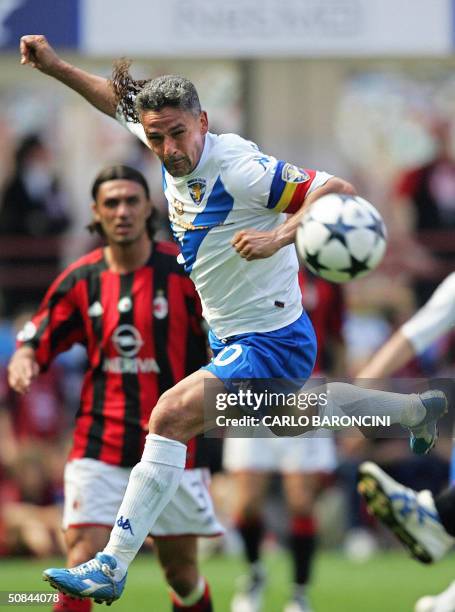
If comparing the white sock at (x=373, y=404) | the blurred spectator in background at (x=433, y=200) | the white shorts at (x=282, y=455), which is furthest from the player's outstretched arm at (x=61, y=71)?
the blurred spectator in background at (x=433, y=200)

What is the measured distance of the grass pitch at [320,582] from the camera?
8859mm

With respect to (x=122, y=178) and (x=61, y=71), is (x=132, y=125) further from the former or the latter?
(x=122, y=178)

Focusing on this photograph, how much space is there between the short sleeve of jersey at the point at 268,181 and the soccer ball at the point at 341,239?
269mm

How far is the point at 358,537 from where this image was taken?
11555mm

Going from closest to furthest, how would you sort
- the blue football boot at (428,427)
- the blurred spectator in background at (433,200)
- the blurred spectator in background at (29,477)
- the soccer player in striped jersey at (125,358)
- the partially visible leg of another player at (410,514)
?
1. the blue football boot at (428,427)
2. the partially visible leg of another player at (410,514)
3. the soccer player in striped jersey at (125,358)
4. the blurred spectator in background at (29,477)
5. the blurred spectator in background at (433,200)

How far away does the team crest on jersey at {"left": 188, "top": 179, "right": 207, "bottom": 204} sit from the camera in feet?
19.4

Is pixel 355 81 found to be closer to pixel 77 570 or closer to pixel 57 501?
pixel 57 501

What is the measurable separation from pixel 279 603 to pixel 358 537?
2501 millimetres

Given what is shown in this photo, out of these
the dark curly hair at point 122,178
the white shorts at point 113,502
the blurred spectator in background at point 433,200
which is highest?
the dark curly hair at point 122,178

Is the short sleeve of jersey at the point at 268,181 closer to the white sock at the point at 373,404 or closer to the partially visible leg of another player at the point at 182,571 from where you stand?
the white sock at the point at 373,404

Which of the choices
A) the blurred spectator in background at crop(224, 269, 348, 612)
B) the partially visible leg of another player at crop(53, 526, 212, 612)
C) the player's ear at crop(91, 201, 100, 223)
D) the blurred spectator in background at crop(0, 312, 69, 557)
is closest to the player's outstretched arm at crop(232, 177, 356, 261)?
the player's ear at crop(91, 201, 100, 223)

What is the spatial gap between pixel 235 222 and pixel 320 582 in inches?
187

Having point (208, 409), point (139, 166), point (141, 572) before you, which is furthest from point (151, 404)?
point (139, 166)

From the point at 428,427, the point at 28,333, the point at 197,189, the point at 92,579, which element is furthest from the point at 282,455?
the point at 92,579
